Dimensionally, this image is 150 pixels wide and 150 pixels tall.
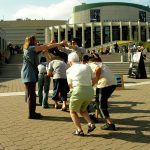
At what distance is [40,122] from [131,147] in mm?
2706

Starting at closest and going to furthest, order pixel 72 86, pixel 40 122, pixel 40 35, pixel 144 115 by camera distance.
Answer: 1. pixel 72 86
2. pixel 40 122
3. pixel 144 115
4. pixel 40 35

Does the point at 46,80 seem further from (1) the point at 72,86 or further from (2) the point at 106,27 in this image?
(2) the point at 106,27

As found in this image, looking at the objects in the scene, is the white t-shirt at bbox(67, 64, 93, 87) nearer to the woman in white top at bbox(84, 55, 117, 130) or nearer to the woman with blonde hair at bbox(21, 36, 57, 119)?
the woman in white top at bbox(84, 55, 117, 130)

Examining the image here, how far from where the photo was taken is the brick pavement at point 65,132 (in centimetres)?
646

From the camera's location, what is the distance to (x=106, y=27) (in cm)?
9988

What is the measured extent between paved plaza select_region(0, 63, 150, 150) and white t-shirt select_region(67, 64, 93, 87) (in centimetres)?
94

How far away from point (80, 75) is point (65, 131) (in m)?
1.21

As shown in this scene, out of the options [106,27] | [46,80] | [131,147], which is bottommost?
[131,147]

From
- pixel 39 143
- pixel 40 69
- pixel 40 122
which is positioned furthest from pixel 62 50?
pixel 39 143

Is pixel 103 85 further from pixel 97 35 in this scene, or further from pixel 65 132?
pixel 97 35

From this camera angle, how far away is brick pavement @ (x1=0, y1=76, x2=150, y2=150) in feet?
21.2

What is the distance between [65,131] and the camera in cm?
757

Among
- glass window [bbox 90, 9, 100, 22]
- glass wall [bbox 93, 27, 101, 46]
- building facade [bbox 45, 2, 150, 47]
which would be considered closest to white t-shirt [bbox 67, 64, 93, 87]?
building facade [bbox 45, 2, 150, 47]

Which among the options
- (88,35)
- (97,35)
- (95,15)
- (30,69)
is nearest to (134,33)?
(97,35)
